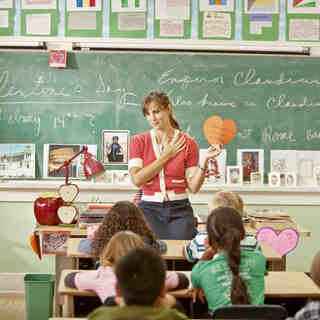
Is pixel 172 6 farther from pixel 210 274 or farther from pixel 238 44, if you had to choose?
pixel 210 274

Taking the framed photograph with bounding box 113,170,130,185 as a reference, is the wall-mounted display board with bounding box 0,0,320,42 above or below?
above

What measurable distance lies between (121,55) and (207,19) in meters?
0.79

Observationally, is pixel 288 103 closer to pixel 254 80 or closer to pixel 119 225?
pixel 254 80

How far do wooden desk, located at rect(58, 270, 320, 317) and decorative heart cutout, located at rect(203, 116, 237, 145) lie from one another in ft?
5.90

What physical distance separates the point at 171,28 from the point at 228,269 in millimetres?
2908

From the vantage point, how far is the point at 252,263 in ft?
7.72

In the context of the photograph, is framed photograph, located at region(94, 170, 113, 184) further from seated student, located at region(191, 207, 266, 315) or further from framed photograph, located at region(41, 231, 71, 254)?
seated student, located at region(191, 207, 266, 315)

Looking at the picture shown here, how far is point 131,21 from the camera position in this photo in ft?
15.5

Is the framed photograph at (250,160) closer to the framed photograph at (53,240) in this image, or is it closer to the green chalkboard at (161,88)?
the green chalkboard at (161,88)

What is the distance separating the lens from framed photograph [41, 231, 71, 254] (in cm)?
362

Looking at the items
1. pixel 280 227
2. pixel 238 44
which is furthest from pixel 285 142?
pixel 280 227

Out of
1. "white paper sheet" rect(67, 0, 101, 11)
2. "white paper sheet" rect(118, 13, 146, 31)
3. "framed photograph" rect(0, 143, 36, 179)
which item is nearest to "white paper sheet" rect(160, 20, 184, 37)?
"white paper sheet" rect(118, 13, 146, 31)

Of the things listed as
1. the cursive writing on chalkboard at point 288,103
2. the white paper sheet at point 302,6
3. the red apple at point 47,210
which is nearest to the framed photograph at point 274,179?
the cursive writing on chalkboard at point 288,103

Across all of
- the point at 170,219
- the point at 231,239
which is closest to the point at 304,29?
the point at 170,219
